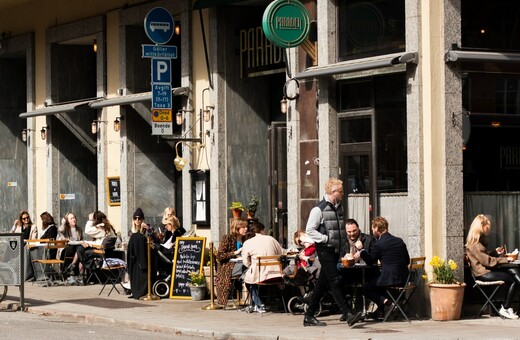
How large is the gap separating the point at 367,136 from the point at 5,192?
1473 cm

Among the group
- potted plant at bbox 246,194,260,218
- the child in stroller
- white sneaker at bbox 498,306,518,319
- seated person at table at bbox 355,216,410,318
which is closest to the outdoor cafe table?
seated person at table at bbox 355,216,410,318

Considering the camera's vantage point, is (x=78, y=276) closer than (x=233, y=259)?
No

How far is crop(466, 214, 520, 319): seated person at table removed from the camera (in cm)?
1822

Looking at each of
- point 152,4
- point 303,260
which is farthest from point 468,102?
point 152,4

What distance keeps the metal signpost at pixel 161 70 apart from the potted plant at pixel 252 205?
6.54 ft

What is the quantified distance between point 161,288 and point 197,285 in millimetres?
958

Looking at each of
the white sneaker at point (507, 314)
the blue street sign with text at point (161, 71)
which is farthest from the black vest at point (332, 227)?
the blue street sign with text at point (161, 71)

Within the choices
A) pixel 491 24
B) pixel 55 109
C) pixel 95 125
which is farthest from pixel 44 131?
pixel 491 24

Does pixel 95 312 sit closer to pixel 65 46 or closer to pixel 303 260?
pixel 303 260

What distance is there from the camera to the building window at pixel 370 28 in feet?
63.8

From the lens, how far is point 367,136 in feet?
65.9

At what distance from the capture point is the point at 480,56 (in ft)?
61.2

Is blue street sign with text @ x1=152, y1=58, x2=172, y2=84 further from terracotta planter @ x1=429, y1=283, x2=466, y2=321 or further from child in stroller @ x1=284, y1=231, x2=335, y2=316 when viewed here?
terracotta planter @ x1=429, y1=283, x2=466, y2=321

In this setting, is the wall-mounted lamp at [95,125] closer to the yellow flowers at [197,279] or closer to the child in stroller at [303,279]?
the yellow flowers at [197,279]
